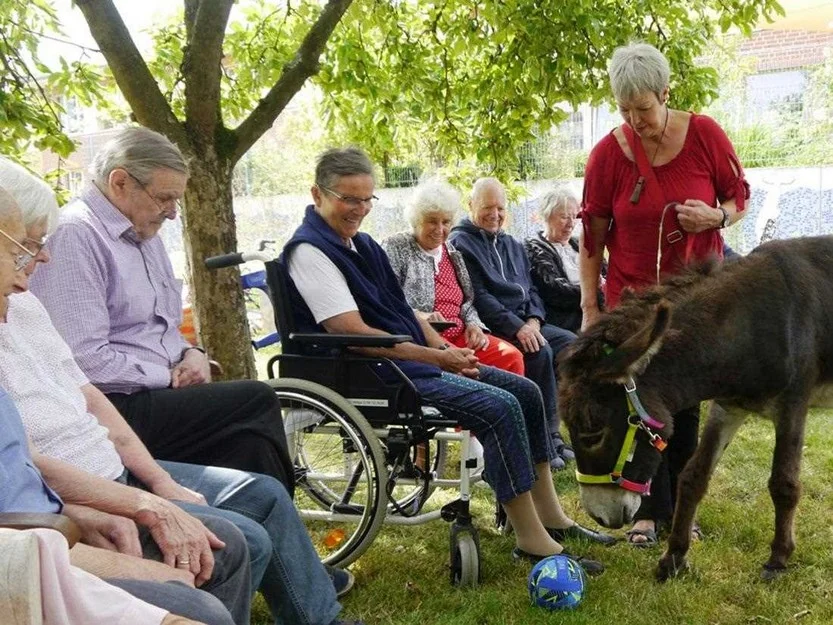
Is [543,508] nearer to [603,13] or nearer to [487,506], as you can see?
[487,506]

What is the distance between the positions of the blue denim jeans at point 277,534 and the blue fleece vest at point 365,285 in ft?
3.19

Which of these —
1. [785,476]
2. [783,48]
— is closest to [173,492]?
[785,476]

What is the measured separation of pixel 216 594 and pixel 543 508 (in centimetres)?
195

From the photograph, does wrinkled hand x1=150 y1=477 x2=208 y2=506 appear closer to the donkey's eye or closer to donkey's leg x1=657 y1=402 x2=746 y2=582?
the donkey's eye

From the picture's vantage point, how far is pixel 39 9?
17.5ft

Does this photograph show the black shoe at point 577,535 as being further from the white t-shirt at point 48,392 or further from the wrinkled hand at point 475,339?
the white t-shirt at point 48,392

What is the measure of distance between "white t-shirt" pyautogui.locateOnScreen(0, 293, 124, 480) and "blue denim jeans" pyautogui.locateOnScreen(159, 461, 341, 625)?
286 millimetres

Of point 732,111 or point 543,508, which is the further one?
point 732,111

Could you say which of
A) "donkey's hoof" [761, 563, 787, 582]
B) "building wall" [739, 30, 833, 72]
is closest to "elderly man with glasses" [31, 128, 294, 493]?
"donkey's hoof" [761, 563, 787, 582]

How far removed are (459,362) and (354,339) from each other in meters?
0.48

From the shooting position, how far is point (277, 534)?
8.29 feet

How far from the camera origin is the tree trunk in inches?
180

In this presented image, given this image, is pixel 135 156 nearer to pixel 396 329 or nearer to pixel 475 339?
pixel 396 329

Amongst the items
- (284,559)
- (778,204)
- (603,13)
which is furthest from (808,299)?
(778,204)
